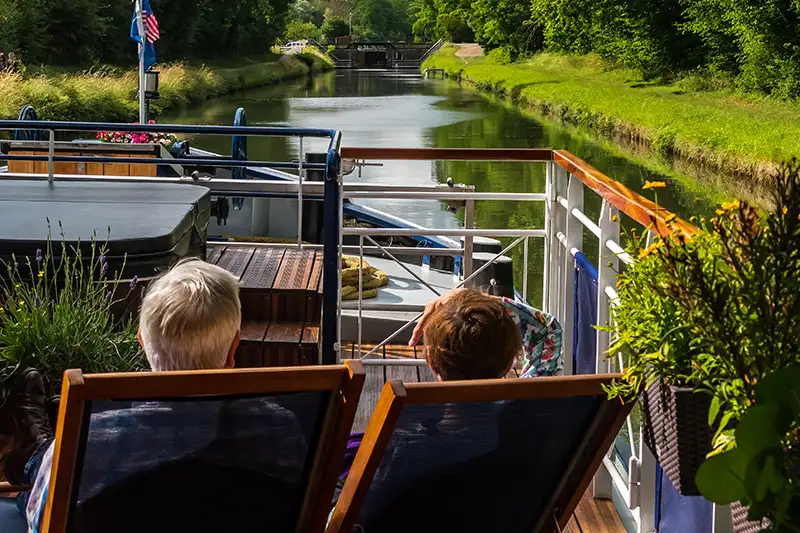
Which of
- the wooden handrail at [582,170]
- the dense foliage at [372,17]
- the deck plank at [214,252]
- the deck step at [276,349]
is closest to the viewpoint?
the wooden handrail at [582,170]

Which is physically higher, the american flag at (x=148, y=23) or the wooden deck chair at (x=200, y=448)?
the american flag at (x=148, y=23)

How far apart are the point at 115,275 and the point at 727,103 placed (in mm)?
24968

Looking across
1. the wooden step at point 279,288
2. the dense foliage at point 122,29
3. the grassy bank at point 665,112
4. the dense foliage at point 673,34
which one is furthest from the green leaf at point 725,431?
the dense foliage at point 122,29

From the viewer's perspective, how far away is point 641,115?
26625 mm

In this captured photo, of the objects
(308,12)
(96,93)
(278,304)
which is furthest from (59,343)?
(308,12)

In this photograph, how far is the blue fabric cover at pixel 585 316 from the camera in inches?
128

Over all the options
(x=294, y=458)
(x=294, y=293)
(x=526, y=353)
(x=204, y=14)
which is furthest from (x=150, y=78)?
(x=204, y=14)

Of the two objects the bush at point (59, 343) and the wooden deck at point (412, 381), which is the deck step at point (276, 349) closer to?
the wooden deck at point (412, 381)

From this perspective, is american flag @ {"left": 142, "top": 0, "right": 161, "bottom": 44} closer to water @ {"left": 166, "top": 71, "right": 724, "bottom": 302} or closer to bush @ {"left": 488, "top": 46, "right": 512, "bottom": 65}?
water @ {"left": 166, "top": 71, "right": 724, "bottom": 302}

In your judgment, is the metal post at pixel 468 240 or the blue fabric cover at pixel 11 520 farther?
the metal post at pixel 468 240

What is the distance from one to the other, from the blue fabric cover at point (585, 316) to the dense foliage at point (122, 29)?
110ft

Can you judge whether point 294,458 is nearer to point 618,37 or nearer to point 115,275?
point 115,275

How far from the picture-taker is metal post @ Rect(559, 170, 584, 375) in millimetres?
3785

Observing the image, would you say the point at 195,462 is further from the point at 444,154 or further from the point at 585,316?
the point at 444,154
